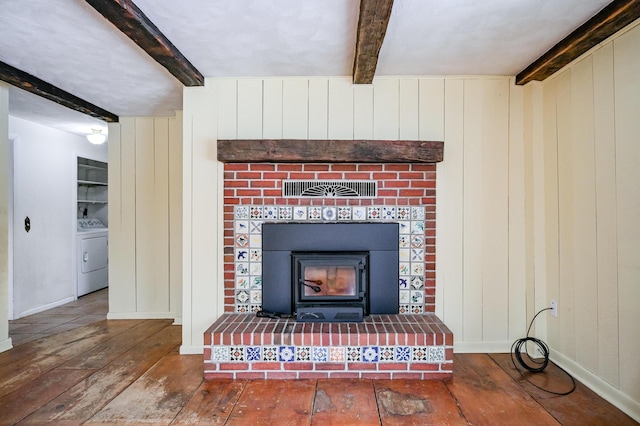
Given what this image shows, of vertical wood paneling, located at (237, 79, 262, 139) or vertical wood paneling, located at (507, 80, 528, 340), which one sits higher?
vertical wood paneling, located at (237, 79, 262, 139)

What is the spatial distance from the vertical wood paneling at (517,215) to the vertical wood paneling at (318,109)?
1.46 metres

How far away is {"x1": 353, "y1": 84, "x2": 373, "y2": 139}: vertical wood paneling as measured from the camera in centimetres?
267

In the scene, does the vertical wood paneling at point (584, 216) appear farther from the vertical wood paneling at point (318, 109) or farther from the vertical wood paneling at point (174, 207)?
the vertical wood paneling at point (174, 207)

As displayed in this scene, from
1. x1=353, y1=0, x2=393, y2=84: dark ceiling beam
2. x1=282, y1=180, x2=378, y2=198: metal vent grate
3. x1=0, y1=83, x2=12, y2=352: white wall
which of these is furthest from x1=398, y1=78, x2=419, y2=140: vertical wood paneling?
x1=0, y1=83, x2=12, y2=352: white wall

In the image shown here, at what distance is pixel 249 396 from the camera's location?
204cm

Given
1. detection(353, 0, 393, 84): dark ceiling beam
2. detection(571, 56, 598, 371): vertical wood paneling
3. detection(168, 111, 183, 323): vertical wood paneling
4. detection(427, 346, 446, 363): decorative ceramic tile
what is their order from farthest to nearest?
1. detection(168, 111, 183, 323): vertical wood paneling
2. detection(427, 346, 446, 363): decorative ceramic tile
3. detection(571, 56, 598, 371): vertical wood paneling
4. detection(353, 0, 393, 84): dark ceiling beam

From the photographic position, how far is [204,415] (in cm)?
184

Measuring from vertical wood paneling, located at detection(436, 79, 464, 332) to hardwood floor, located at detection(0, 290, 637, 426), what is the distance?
1.29 feet

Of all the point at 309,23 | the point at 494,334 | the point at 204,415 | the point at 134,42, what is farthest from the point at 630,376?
the point at 134,42

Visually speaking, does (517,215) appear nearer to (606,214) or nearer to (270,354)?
(606,214)

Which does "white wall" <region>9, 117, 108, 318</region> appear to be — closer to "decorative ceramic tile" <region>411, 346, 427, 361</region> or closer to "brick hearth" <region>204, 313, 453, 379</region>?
"brick hearth" <region>204, 313, 453, 379</region>

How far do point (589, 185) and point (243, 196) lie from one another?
2365 mm

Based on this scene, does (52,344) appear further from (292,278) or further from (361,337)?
(361,337)

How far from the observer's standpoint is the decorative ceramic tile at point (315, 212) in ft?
8.73
